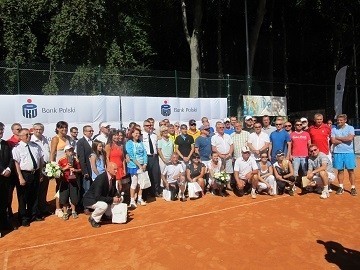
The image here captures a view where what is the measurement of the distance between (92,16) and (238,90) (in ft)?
23.8

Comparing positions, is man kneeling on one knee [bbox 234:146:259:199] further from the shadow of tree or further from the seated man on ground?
the shadow of tree

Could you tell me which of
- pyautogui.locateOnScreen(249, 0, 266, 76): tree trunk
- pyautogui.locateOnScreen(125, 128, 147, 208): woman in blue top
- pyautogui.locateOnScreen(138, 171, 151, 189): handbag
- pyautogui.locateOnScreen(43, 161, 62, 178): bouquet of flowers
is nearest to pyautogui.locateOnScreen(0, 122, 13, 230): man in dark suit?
pyautogui.locateOnScreen(43, 161, 62, 178): bouquet of flowers

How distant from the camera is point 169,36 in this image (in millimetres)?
25469

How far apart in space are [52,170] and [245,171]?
438 cm

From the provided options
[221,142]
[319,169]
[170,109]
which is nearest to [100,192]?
[221,142]

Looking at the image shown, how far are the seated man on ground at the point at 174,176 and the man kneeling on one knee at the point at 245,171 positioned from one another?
1298mm

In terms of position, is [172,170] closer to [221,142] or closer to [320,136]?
[221,142]

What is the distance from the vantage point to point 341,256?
577 centimetres

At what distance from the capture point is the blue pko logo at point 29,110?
11589mm

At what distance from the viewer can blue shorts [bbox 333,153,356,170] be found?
9.27m

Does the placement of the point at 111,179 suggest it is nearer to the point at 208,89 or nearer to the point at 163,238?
the point at 163,238

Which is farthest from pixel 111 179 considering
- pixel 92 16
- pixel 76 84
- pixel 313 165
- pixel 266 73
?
pixel 266 73

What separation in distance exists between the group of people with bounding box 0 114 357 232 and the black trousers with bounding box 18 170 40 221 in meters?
0.02

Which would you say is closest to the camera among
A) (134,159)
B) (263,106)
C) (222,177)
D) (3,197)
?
(3,197)
